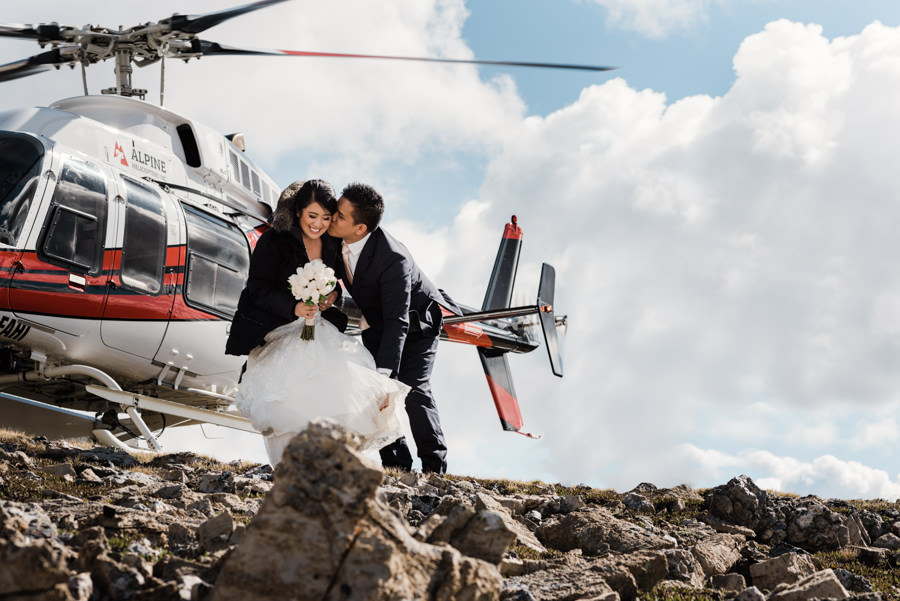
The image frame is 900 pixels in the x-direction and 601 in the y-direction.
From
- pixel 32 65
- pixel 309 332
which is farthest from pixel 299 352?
pixel 32 65

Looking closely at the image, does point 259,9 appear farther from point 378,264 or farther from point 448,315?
point 378,264

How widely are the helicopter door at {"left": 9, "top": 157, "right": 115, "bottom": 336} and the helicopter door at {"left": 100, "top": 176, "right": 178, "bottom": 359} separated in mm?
192

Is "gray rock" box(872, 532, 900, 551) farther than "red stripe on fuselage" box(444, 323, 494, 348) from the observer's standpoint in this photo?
No

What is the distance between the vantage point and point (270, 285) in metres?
5.36

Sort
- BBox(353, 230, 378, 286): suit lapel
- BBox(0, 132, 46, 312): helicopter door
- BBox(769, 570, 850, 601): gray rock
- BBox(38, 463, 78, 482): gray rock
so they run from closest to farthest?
BBox(769, 570, 850, 601): gray rock, BBox(38, 463, 78, 482): gray rock, BBox(353, 230, 378, 286): suit lapel, BBox(0, 132, 46, 312): helicopter door

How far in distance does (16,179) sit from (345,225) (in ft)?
12.9

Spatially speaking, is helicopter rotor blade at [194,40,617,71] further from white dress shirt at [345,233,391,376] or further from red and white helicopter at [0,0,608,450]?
white dress shirt at [345,233,391,376]

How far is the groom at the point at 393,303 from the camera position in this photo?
5223mm

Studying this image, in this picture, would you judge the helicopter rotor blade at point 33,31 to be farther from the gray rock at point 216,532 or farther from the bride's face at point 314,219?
the gray rock at point 216,532

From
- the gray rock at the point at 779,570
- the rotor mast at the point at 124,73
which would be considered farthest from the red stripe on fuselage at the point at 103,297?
the gray rock at the point at 779,570

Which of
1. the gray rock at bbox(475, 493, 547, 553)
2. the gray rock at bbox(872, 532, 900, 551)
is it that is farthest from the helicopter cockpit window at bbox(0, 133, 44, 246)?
the gray rock at bbox(872, 532, 900, 551)

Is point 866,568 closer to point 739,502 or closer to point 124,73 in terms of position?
point 739,502

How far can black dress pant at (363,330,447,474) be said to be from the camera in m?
6.34

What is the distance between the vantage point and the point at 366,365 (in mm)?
5105
